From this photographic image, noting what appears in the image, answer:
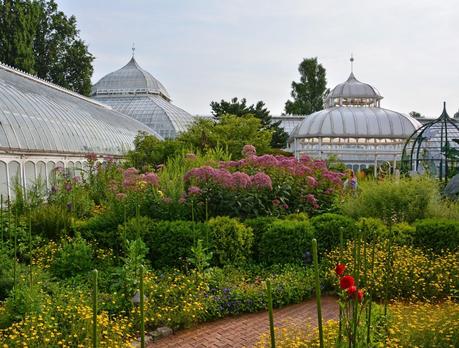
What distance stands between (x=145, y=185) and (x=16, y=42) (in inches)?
957

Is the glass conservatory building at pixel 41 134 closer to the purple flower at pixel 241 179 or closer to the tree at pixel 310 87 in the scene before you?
the purple flower at pixel 241 179

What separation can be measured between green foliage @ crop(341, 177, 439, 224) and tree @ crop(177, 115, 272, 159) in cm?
797

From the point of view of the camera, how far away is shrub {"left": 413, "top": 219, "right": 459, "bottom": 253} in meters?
7.52

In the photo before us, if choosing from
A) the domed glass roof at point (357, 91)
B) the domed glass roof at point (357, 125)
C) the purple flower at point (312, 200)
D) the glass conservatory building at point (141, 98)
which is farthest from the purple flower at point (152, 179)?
the glass conservatory building at point (141, 98)

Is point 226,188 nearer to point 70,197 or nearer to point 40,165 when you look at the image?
point 70,197

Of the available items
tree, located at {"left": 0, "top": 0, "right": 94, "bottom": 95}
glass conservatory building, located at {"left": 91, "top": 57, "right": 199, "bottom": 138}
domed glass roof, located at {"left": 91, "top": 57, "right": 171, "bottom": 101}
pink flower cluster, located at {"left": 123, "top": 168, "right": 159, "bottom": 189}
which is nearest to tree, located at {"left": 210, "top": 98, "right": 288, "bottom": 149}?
glass conservatory building, located at {"left": 91, "top": 57, "right": 199, "bottom": 138}

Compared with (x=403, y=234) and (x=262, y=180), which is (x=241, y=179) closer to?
(x=262, y=180)

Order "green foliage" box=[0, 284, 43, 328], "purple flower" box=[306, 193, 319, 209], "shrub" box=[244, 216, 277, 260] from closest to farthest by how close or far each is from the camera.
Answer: "green foliage" box=[0, 284, 43, 328], "shrub" box=[244, 216, 277, 260], "purple flower" box=[306, 193, 319, 209]

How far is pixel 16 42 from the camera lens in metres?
28.7

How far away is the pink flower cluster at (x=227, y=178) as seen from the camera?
795cm

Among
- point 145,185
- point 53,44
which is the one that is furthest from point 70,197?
point 53,44

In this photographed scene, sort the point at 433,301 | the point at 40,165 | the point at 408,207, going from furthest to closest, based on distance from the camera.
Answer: the point at 40,165
the point at 408,207
the point at 433,301

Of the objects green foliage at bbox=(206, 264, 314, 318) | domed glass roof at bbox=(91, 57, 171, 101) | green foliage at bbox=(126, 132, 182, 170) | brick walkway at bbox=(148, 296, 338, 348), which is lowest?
brick walkway at bbox=(148, 296, 338, 348)

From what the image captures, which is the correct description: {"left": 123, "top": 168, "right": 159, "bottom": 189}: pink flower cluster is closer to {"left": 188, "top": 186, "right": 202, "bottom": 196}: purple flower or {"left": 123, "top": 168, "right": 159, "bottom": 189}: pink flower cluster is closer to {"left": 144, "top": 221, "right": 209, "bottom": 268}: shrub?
{"left": 188, "top": 186, "right": 202, "bottom": 196}: purple flower
